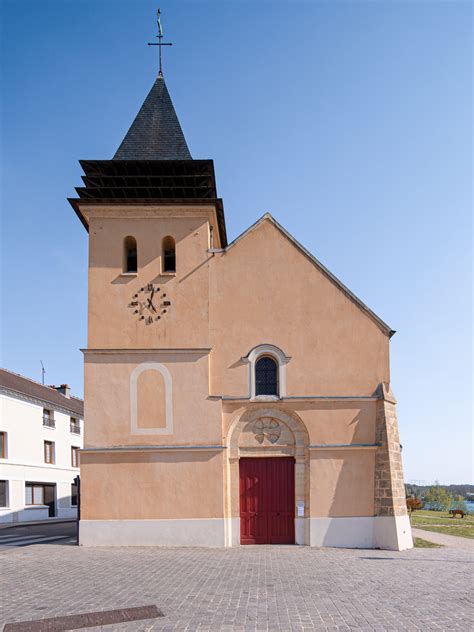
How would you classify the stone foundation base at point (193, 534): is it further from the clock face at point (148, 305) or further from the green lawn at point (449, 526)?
the green lawn at point (449, 526)

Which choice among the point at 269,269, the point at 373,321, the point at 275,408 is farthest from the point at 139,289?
the point at 373,321

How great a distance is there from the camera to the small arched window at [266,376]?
18.6 m

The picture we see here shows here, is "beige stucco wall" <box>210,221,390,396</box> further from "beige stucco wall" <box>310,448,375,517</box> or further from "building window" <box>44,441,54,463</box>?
"building window" <box>44,441,54,463</box>

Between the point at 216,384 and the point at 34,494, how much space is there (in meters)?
24.3

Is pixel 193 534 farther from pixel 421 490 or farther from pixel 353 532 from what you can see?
pixel 421 490

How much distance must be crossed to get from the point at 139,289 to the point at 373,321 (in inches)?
281

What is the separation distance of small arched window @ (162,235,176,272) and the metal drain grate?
11.7 metres

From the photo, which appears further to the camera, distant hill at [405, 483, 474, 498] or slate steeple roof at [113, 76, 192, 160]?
distant hill at [405, 483, 474, 498]

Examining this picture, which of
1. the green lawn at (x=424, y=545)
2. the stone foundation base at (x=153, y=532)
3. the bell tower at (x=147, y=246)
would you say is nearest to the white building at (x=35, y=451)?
the stone foundation base at (x=153, y=532)

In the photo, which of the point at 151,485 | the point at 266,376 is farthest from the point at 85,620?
the point at 266,376

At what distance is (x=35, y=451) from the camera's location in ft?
126

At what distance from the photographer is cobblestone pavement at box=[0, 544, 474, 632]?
29.5 ft

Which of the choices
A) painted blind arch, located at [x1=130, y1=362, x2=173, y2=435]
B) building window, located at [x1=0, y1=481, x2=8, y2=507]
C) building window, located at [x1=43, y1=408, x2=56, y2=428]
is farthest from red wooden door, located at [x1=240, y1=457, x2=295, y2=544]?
building window, located at [x1=43, y1=408, x2=56, y2=428]

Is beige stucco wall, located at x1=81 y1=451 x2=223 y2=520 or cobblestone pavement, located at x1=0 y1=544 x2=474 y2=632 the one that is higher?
beige stucco wall, located at x1=81 y1=451 x2=223 y2=520
